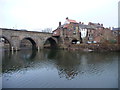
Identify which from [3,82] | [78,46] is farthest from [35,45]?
[3,82]

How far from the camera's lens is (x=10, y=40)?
44.5 m

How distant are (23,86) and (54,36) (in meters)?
50.1

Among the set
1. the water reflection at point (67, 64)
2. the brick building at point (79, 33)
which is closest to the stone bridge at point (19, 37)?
the brick building at point (79, 33)

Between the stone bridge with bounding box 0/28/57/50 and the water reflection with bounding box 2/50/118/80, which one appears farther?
the stone bridge with bounding box 0/28/57/50

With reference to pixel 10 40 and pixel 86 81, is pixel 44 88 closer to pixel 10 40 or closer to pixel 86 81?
pixel 86 81

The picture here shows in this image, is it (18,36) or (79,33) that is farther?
(79,33)

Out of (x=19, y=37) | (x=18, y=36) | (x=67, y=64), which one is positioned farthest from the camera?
(x=19, y=37)

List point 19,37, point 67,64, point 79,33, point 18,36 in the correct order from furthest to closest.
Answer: point 79,33 → point 19,37 → point 18,36 → point 67,64

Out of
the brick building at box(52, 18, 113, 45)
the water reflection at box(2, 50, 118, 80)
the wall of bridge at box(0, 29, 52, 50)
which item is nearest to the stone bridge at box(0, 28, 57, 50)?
the wall of bridge at box(0, 29, 52, 50)

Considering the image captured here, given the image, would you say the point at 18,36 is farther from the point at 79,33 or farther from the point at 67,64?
the point at 67,64

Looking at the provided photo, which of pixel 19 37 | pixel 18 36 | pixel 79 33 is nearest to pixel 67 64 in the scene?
pixel 18 36

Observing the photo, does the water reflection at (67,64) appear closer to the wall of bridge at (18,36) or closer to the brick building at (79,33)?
the wall of bridge at (18,36)

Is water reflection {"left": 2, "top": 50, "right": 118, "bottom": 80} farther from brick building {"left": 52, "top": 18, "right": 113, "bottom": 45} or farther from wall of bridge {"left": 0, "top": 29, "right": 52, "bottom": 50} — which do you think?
brick building {"left": 52, "top": 18, "right": 113, "bottom": 45}

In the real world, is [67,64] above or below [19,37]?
below
